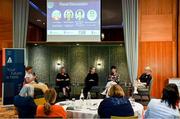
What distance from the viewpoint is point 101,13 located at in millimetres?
11539

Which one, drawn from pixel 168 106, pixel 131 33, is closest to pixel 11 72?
pixel 131 33

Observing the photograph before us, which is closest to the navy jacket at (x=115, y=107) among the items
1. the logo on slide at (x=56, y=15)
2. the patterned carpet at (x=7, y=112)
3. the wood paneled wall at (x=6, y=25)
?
the patterned carpet at (x=7, y=112)

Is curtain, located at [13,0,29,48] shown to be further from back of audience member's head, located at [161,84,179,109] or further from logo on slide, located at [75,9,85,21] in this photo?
back of audience member's head, located at [161,84,179,109]

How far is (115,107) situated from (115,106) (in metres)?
0.01

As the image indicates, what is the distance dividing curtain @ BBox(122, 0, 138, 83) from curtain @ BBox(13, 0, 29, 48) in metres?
3.56

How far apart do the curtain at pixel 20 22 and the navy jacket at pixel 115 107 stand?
7466mm

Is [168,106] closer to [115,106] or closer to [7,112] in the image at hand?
[115,106]

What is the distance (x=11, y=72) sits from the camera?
978 centimetres

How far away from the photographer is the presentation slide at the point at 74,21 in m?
10.9

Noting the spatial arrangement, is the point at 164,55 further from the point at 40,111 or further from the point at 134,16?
the point at 40,111

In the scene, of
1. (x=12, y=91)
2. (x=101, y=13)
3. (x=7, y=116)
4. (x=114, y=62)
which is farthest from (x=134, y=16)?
(x=7, y=116)

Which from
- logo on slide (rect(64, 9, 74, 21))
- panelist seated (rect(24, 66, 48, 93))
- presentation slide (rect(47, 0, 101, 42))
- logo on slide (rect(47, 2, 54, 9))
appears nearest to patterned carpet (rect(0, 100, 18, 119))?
panelist seated (rect(24, 66, 48, 93))

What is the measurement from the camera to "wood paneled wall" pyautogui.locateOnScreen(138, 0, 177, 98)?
10.9 meters

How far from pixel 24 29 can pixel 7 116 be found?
418 centimetres
